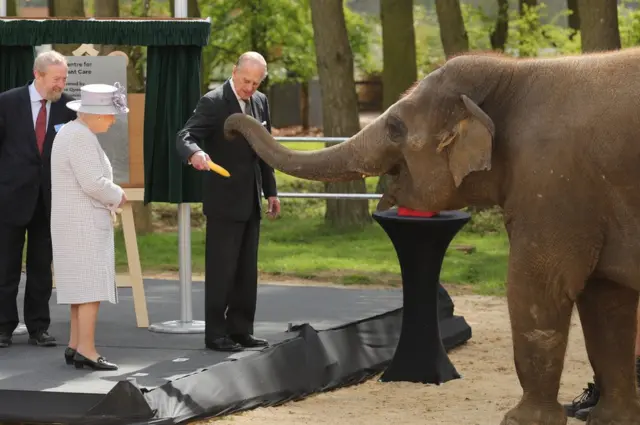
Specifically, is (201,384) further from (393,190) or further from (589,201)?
(589,201)

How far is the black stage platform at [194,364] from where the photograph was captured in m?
8.51

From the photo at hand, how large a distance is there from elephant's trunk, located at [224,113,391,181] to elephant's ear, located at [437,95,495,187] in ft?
1.52

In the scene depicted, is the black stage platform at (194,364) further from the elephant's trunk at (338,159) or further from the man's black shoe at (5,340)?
the elephant's trunk at (338,159)

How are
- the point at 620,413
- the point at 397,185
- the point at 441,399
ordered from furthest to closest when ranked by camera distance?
the point at 441,399
the point at 620,413
the point at 397,185

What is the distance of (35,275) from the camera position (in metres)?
10.4

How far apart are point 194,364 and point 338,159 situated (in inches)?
87.5

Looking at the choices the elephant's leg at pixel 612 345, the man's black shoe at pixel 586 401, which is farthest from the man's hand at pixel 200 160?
the man's black shoe at pixel 586 401

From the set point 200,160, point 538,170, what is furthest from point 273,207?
point 538,170

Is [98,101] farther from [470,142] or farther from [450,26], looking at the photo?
[450,26]

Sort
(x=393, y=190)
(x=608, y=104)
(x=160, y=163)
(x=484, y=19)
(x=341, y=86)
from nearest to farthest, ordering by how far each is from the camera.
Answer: (x=608, y=104), (x=393, y=190), (x=160, y=163), (x=341, y=86), (x=484, y=19)

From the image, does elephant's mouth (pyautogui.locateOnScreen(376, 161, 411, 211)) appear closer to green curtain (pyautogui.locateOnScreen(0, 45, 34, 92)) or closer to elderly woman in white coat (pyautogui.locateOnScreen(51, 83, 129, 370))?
elderly woman in white coat (pyautogui.locateOnScreen(51, 83, 129, 370))

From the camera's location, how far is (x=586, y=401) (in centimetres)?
933

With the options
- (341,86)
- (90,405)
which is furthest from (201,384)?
(341,86)

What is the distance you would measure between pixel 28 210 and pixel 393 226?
2.61 meters
